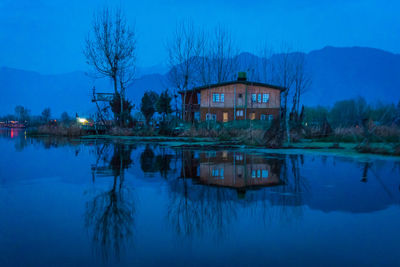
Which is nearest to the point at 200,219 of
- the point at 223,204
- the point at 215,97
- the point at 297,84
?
the point at 223,204

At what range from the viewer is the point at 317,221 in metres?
4.82

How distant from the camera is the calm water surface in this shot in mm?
3611

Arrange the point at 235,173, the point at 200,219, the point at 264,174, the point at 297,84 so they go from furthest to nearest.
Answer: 1. the point at 297,84
2. the point at 235,173
3. the point at 264,174
4. the point at 200,219

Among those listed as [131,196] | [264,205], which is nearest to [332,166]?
[264,205]

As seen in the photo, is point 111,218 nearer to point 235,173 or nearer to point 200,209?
point 200,209

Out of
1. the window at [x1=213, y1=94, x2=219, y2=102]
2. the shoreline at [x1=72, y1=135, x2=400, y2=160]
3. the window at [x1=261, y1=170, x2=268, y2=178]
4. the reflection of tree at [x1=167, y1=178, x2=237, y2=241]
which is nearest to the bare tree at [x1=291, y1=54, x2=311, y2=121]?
the shoreline at [x1=72, y1=135, x2=400, y2=160]

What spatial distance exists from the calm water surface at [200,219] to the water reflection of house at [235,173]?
1.7 inches

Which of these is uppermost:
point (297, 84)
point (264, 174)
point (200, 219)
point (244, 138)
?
point (297, 84)

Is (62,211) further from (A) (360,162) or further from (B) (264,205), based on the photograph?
(A) (360,162)

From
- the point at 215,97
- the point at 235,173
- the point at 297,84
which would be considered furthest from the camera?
the point at 215,97

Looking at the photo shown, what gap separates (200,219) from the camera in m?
4.80

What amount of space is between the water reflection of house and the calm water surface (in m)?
0.04

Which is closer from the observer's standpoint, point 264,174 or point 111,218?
point 111,218

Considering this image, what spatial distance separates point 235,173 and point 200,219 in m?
4.12
